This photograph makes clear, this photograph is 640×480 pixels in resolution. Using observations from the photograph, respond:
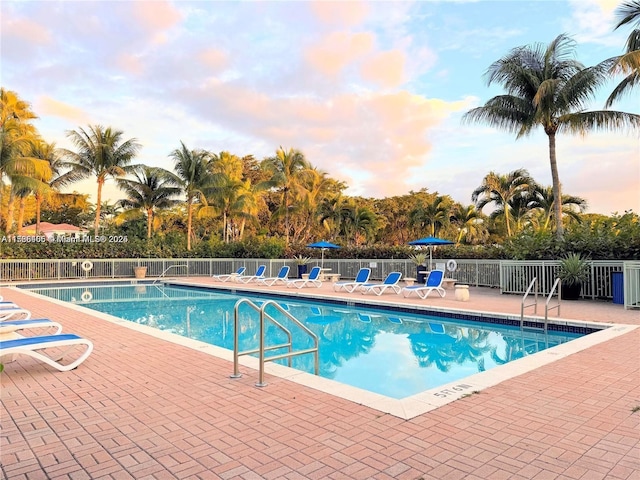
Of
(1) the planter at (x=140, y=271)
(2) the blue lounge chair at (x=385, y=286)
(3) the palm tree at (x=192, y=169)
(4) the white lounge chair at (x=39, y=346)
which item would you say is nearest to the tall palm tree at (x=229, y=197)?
(3) the palm tree at (x=192, y=169)

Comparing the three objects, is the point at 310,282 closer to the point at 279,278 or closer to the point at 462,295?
the point at 279,278

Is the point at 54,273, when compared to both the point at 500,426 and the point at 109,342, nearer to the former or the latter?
the point at 109,342

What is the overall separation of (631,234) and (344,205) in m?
20.3

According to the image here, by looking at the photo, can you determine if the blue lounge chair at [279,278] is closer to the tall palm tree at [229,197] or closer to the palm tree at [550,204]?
the tall palm tree at [229,197]

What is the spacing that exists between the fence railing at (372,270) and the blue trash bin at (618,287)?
0.54m

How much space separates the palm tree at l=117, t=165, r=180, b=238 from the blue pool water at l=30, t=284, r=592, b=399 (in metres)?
12.4

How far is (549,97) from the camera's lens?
15.6 meters

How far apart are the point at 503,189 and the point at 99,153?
23.7m

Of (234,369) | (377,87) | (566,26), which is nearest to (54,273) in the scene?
(377,87)

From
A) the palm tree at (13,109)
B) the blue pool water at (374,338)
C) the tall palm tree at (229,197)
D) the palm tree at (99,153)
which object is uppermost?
the palm tree at (13,109)

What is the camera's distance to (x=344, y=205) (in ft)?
102

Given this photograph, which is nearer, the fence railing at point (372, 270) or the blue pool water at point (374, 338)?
the blue pool water at point (374, 338)

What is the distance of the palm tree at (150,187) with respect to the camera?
25.8m

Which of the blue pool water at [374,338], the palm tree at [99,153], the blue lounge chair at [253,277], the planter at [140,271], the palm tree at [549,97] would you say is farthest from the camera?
the palm tree at [99,153]
